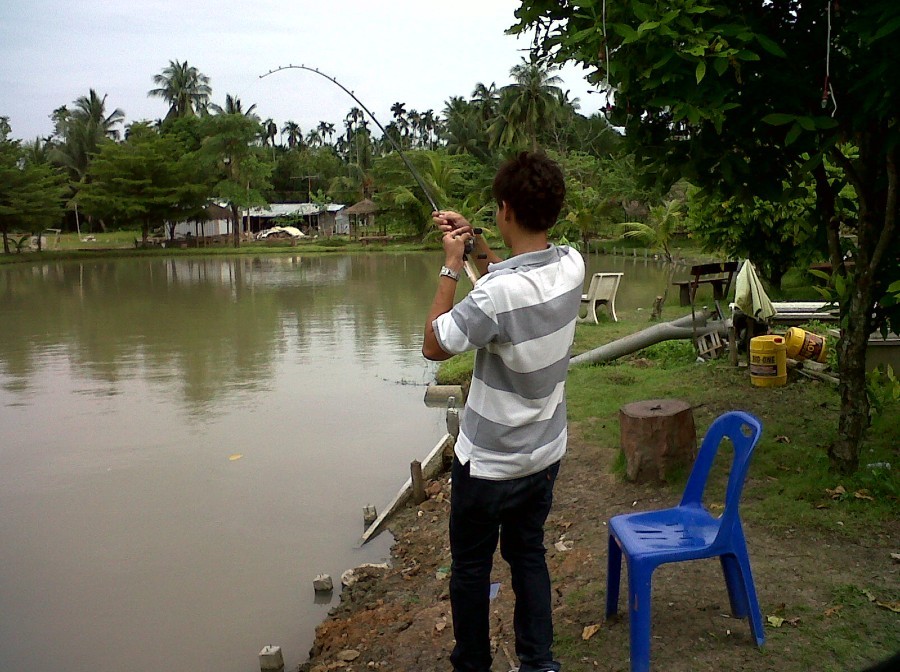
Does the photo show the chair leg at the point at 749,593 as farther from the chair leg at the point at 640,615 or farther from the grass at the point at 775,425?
the grass at the point at 775,425

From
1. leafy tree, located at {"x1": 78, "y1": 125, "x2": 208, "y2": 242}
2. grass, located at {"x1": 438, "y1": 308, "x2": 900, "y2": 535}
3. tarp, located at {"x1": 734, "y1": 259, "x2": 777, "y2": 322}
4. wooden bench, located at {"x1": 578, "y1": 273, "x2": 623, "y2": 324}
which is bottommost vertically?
grass, located at {"x1": 438, "y1": 308, "x2": 900, "y2": 535}

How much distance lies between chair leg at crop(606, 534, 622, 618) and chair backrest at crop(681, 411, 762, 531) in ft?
1.08

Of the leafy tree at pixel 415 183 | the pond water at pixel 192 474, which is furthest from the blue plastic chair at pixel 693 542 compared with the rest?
the leafy tree at pixel 415 183

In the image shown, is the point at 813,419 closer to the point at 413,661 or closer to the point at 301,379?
the point at 413,661

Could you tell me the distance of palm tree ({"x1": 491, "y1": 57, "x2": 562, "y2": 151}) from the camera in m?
43.8

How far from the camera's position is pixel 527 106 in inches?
1743

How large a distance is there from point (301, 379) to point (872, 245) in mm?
8467

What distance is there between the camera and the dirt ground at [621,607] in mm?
3111

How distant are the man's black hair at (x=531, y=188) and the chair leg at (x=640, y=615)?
1.21 m

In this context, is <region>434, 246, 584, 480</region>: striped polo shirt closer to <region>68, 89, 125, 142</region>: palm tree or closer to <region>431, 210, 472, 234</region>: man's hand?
<region>431, 210, 472, 234</region>: man's hand

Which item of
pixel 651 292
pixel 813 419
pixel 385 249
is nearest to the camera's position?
pixel 813 419

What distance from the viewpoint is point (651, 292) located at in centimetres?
2045

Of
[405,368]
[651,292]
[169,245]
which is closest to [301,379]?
[405,368]

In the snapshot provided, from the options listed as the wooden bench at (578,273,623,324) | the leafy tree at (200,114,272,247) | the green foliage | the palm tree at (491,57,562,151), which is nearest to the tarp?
the green foliage
